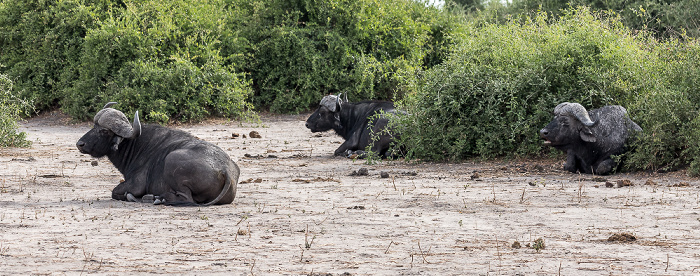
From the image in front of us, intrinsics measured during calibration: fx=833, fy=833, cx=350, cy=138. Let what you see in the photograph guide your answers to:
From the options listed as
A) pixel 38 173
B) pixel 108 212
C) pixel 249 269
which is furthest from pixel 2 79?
pixel 249 269

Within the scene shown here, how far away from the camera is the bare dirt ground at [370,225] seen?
5625mm

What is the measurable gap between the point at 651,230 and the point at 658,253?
950 millimetres

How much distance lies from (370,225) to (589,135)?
452 centimetres

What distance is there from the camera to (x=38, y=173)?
36.3ft

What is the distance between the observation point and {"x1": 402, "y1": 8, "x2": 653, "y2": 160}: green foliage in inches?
470

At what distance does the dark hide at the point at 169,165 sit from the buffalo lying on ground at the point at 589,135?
4.50 m

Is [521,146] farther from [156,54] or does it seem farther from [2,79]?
[156,54]

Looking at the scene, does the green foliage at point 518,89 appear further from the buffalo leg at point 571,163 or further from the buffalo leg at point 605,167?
the buffalo leg at point 605,167

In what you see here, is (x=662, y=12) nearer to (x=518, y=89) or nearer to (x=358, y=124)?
(x=358, y=124)

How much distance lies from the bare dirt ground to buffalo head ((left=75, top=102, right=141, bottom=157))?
537 millimetres

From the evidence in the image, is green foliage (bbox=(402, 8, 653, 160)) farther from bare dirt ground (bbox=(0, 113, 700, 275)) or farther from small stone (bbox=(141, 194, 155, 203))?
small stone (bbox=(141, 194, 155, 203))

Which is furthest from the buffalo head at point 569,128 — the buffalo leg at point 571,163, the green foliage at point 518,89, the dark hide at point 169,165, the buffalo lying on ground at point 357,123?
the dark hide at point 169,165

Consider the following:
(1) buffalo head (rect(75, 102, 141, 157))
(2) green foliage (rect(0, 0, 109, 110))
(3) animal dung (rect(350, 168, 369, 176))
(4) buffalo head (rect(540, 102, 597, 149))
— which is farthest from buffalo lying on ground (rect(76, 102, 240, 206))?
(2) green foliage (rect(0, 0, 109, 110))

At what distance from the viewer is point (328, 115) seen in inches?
573
